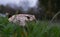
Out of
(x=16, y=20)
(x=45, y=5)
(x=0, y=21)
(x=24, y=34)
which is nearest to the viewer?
(x=24, y=34)

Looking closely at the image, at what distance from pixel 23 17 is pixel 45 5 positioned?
37.8ft

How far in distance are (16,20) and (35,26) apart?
249mm

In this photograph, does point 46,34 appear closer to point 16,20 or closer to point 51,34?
point 51,34

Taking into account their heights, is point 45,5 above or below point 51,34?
below

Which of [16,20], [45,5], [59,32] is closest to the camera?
[59,32]

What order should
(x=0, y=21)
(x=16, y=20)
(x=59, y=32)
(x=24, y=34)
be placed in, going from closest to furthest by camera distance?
(x=24, y=34), (x=59, y=32), (x=16, y=20), (x=0, y=21)

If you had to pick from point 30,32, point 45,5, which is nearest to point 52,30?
point 30,32

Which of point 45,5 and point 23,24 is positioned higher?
point 23,24

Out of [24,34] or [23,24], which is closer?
[24,34]

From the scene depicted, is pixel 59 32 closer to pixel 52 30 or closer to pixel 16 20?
pixel 52 30

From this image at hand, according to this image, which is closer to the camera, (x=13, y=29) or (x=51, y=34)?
(x=51, y=34)

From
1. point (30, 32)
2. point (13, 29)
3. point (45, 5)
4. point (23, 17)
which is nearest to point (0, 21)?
point (23, 17)

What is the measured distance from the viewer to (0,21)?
282cm

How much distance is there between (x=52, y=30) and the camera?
2.40 m
